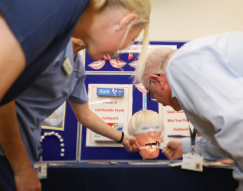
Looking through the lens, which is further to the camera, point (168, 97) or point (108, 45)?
point (168, 97)

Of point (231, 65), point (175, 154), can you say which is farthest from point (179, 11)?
point (231, 65)

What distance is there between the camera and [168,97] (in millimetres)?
1449

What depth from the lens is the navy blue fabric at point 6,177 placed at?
0.88 meters

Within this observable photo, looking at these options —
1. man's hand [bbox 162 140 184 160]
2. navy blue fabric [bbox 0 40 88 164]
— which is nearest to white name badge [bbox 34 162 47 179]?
navy blue fabric [bbox 0 40 88 164]

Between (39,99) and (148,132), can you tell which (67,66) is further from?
(148,132)

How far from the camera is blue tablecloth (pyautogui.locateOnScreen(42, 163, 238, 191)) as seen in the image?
110cm

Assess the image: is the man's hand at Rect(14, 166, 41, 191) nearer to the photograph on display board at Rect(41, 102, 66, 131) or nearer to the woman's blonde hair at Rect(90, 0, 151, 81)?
the woman's blonde hair at Rect(90, 0, 151, 81)

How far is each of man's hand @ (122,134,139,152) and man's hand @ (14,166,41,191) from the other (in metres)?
0.88

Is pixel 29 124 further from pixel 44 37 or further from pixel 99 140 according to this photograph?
pixel 99 140

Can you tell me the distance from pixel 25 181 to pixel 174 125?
1.54 metres

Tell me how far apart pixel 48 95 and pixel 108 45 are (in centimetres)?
50

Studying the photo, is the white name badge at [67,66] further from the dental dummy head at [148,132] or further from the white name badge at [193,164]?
the dental dummy head at [148,132]

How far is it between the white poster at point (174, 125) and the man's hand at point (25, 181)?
142 cm

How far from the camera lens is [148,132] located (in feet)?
5.87
